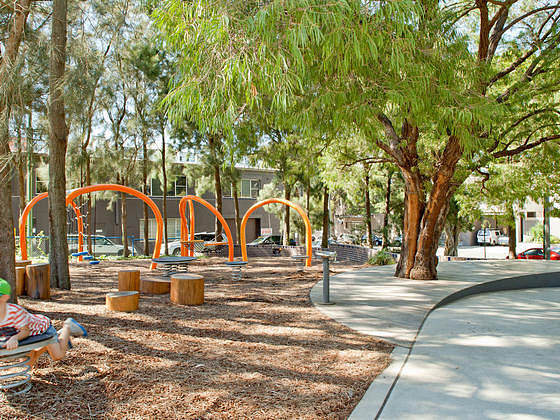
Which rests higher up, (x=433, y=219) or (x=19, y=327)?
(x=433, y=219)

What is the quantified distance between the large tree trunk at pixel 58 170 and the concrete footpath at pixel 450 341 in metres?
5.80

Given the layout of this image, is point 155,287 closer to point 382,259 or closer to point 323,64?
point 323,64

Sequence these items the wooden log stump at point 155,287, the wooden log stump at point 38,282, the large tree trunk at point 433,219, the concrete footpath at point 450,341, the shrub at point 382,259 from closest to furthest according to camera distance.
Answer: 1. the concrete footpath at point 450,341
2. the wooden log stump at point 38,282
3. the wooden log stump at point 155,287
4. the large tree trunk at point 433,219
5. the shrub at point 382,259

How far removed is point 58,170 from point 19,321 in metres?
6.31

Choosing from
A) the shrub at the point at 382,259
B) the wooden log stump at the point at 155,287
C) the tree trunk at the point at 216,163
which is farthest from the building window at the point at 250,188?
the wooden log stump at the point at 155,287

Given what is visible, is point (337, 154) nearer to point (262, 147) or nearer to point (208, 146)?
point (262, 147)

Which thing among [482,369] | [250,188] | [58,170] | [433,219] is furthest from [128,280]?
[250,188]

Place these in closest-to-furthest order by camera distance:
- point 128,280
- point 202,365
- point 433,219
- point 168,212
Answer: point 202,365 → point 128,280 → point 433,219 → point 168,212

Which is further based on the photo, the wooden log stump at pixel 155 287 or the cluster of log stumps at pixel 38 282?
the wooden log stump at pixel 155 287

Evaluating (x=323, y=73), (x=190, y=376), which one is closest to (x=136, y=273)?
(x=190, y=376)

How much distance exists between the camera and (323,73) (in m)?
5.80

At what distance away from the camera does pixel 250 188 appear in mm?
40781

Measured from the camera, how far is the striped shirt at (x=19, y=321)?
3873 mm

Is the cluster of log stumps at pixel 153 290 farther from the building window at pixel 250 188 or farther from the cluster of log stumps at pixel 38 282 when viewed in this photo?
the building window at pixel 250 188
